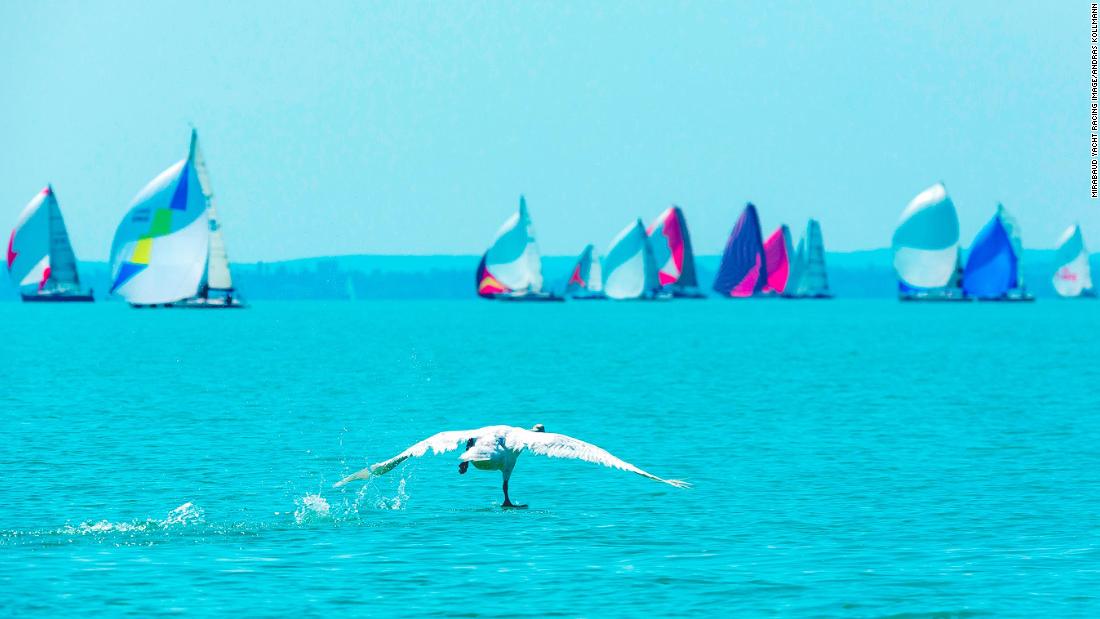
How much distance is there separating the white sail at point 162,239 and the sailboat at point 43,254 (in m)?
40.0

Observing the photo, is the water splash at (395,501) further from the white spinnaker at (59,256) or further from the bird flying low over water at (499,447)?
the white spinnaker at (59,256)

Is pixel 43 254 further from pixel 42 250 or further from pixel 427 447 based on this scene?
pixel 427 447

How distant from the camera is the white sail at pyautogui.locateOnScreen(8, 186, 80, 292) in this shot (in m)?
176

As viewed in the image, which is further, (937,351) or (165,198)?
(165,198)

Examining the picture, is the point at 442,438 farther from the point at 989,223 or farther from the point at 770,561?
the point at 989,223

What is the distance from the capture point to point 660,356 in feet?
302

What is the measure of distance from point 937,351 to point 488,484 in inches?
2833

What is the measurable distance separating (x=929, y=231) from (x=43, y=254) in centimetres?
10122

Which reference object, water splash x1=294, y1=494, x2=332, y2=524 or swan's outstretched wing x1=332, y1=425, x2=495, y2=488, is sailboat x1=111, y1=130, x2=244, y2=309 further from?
swan's outstretched wing x1=332, y1=425, x2=495, y2=488

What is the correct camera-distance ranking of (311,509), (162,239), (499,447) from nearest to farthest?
1. (499,447)
2. (311,509)
3. (162,239)

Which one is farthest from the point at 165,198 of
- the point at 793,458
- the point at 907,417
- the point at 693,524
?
the point at 693,524

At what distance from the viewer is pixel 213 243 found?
493 ft

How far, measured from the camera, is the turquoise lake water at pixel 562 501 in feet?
68.6

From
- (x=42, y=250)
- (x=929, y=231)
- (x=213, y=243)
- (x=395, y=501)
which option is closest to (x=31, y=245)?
(x=42, y=250)
